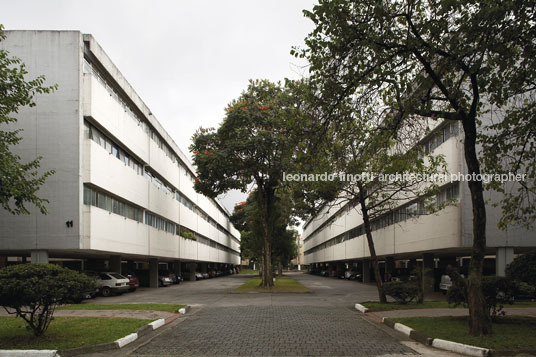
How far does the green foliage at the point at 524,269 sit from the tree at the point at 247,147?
17.3m

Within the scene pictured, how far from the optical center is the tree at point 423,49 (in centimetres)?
906

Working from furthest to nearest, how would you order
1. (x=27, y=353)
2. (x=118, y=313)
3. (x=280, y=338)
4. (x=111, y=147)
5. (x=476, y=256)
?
(x=111, y=147)
(x=118, y=313)
(x=280, y=338)
(x=476, y=256)
(x=27, y=353)

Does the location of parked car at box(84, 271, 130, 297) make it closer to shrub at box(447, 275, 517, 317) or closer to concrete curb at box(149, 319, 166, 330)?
concrete curb at box(149, 319, 166, 330)

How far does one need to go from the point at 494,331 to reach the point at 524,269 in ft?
7.81

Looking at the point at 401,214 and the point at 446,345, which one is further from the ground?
Answer: the point at 401,214

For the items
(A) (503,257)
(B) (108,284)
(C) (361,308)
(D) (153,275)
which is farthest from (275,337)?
(D) (153,275)

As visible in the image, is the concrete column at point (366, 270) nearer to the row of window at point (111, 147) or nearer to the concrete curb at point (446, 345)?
the row of window at point (111, 147)

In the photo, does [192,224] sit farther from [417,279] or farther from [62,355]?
[62,355]

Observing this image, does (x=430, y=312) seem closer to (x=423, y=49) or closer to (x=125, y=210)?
(x=423, y=49)

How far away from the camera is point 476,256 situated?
1021 cm

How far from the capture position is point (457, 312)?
15070 mm

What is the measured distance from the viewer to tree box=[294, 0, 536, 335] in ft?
29.7

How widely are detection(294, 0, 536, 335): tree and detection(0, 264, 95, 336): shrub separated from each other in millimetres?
6809

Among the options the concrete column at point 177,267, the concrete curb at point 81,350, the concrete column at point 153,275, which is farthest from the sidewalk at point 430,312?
the concrete column at point 177,267
